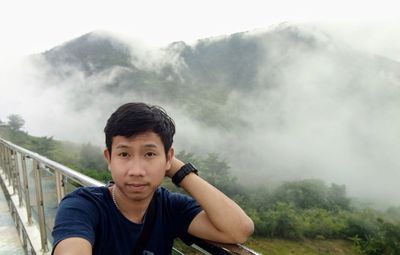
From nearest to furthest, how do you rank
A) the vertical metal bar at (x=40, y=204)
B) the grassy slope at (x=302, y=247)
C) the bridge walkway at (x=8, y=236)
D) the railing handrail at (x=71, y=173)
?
the railing handrail at (x=71, y=173), the vertical metal bar at (x=40, y=204), the bridge walkway at (x=8, y=236), the grassy slope at (x=302, y=247)

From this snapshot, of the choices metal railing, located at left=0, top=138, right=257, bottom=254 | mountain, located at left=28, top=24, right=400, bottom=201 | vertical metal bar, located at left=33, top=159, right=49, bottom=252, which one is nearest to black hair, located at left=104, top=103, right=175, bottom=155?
metal railing, located at left=0, top=138, right=257, bottom=254

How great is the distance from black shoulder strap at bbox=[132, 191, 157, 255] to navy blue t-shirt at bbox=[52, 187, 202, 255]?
0.04 feet

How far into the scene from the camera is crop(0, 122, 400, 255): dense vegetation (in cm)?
3569

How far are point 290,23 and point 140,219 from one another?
123m

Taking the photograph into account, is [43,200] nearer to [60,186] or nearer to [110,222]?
[60,186]

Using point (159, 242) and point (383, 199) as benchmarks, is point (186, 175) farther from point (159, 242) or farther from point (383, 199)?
point (383, 199)

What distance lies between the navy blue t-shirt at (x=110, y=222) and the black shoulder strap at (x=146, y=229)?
A: 1cm

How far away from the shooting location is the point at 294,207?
4397cm

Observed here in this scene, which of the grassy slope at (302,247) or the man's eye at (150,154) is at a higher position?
the man's eye at (150,154)

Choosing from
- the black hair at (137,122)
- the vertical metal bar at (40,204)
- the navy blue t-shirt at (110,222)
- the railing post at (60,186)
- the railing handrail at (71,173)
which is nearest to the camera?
the navy blue t-shirt at (110,222)

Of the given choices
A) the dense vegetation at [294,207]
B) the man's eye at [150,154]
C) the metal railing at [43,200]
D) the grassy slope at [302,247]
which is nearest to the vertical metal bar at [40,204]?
the metal railing at [43,200]

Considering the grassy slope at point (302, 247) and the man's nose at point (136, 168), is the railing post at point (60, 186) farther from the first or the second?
the grassy slope at point (302, 247)

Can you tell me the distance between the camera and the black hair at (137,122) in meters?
1.19

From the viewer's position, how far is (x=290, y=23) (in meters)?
117
